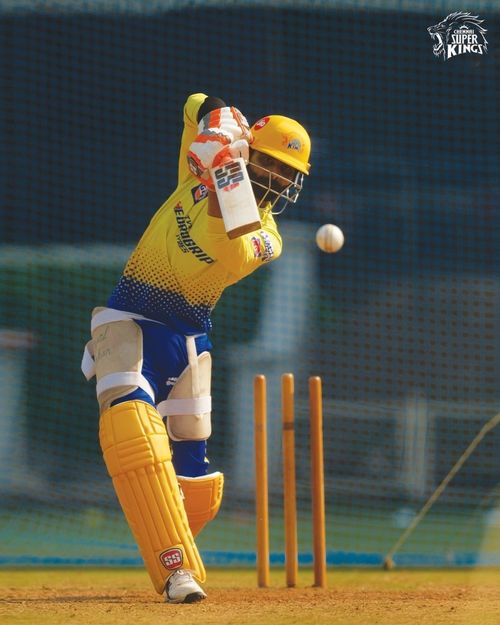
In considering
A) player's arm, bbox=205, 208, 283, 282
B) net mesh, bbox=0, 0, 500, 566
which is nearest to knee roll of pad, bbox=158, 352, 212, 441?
player's arm, bbox=205, 208, 283, 282

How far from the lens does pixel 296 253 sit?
10086mm

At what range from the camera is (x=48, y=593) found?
18.5 ft

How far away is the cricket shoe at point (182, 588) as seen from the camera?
469cm

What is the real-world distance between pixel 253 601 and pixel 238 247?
1560mm

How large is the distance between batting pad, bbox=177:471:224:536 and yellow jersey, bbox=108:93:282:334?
0.68m

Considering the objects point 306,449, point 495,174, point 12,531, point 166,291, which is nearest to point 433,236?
point 495,174

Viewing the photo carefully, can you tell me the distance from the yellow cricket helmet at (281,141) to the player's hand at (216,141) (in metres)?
0.13

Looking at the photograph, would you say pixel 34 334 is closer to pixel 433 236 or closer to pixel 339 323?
pixel 339 323

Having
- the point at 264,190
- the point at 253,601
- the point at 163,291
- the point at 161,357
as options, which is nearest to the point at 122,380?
the point at 161,357

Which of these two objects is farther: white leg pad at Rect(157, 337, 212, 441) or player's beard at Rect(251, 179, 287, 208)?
white leg pad at Rect(157, 337, 212, 441)

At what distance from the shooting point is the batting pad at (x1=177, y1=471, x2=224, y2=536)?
5277 mm

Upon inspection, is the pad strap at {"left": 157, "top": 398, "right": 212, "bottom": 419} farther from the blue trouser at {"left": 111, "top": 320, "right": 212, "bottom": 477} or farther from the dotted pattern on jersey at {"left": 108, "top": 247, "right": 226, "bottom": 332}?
the dotted pattern on jersey at {"left": 108, "top": 247, "right": 226, "bottom": 332}

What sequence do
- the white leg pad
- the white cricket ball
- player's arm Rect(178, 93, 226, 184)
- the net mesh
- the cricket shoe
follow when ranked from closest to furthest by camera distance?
the cricket shoe < the white leg pad < player's arm Rect(178, 93, 226, 184) < the white cricket ball < the net mesh

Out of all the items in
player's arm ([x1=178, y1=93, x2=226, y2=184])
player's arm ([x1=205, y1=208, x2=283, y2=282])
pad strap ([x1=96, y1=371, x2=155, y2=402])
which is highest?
player's arm ([x1=178, y1=93, x2=226, y2=184])
